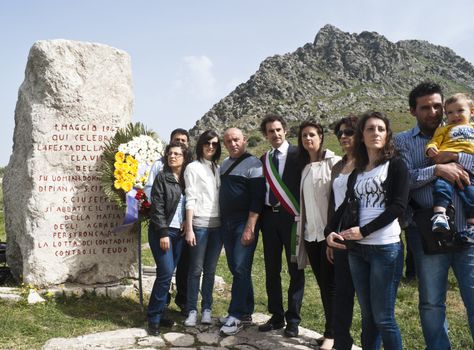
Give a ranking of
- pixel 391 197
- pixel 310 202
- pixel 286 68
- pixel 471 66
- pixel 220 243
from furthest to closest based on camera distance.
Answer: pixel 471 66
pixel 286 68
pixel 220 243
pixel 310 202
pixel 391 197

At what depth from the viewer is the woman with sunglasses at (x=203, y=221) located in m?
5.51

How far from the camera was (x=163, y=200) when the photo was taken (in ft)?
17.9

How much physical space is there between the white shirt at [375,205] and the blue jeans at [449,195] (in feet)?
1.27

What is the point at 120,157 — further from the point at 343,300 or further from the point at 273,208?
the point at 343,300

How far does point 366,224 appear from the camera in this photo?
362 centimetres

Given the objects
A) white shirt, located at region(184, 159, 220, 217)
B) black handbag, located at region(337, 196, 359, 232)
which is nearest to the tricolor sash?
white shirt, located at region(184, 159, 220, 217)

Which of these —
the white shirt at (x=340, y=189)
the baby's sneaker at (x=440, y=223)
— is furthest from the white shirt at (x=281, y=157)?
the baby's sneaker at (x=440, y=223)

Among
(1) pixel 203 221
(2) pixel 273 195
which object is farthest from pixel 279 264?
(1) pixel 203 221

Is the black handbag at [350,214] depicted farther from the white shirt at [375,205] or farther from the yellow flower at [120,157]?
the yellow flower at [120,157]

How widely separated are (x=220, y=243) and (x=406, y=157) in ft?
8.48

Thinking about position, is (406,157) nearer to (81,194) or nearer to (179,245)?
(179,245)

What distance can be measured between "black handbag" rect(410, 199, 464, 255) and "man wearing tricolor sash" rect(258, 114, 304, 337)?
1.58 metres

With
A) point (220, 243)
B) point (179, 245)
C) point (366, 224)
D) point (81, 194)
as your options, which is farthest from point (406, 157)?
point (81, 194)

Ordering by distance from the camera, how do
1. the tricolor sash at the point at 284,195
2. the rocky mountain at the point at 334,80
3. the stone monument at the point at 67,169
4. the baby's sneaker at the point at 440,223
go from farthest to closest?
the rocky mountain at the point at 334,80 < the stone monument at the point at 67,169 < the tricolor sash at the point at 284,195 < the baby's sneaker at the point at 440,223
